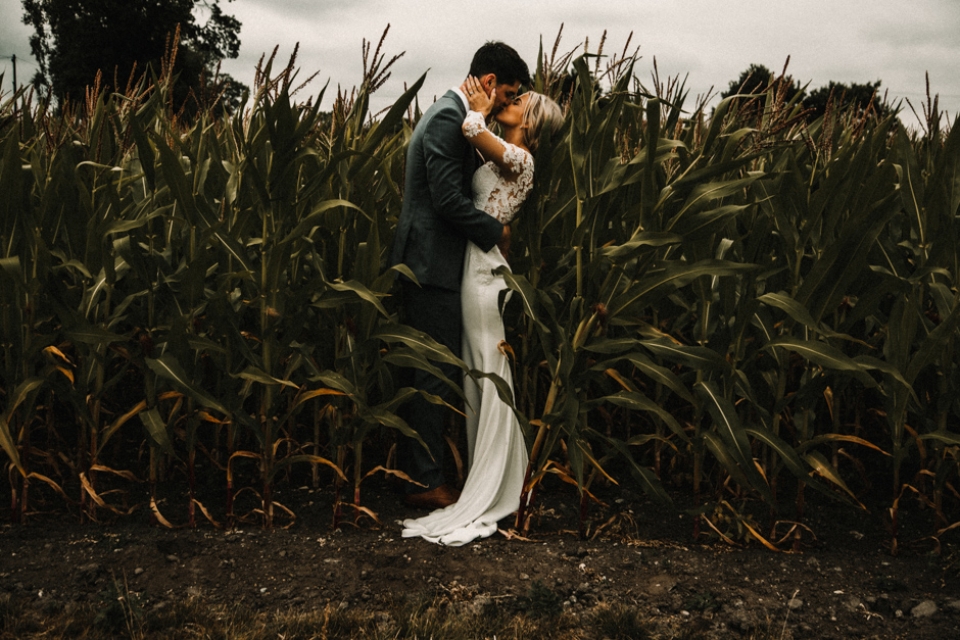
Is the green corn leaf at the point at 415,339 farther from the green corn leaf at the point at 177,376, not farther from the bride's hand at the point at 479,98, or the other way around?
the bride's hand at the point at 479,98

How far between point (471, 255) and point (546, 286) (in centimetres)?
39

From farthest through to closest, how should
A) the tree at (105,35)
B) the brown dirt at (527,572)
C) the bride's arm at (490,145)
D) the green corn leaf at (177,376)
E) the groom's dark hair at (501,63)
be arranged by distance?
the tree at (105,35) < the groom's dark hair at (501,63) < the bride's arm at (490,145) < the green corn leaf at (177,376) < the brown dirt at (527,572)

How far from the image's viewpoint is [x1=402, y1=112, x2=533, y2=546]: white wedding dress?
11.3ft

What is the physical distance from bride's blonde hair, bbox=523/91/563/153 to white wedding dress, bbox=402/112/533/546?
84 millimetres

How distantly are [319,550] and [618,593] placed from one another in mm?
1094

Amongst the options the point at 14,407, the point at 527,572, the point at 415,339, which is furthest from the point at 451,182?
the point at 14,407

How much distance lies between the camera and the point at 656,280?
304 centimetres

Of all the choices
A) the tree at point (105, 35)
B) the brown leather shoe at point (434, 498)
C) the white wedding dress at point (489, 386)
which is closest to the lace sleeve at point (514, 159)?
the white wedding dress at point (489, 386)

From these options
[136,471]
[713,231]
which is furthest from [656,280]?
[136,471]

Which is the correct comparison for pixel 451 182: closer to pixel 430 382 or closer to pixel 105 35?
pixel 430 382

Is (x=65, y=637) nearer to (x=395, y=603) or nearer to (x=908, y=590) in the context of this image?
(x=395, y=603)

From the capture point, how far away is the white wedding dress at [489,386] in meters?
3.46

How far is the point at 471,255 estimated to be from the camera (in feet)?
12.0

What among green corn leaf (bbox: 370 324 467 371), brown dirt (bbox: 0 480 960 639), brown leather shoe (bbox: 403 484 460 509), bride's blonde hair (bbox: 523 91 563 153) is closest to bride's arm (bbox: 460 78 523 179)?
bride's blonde hair (bbox: 523 91 563 153)
